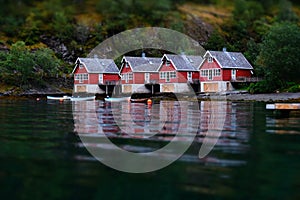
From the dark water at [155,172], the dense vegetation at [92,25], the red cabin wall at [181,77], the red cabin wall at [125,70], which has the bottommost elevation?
the dark water at [155,172]

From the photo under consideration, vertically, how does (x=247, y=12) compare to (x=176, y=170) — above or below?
above

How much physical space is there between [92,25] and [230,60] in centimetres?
5273

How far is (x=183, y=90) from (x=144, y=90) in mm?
8483

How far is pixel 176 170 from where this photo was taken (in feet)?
39.3

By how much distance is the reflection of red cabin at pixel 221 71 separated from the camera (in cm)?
7856

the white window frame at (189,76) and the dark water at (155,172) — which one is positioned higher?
the white window frame at (189,76)

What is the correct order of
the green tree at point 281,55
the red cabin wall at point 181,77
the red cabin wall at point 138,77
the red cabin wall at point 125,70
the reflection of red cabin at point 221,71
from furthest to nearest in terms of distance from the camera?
the red cabin wall at point 125,70 → the red cabin wall at point 138,77 → the red cabin wall at point 181,77 → the reflection of red cabin at point 221,71 → the green tree at point 281,55

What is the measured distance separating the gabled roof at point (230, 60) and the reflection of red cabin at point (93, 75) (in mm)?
21630

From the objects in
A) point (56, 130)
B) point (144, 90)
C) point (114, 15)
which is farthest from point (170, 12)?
point (56, 130)

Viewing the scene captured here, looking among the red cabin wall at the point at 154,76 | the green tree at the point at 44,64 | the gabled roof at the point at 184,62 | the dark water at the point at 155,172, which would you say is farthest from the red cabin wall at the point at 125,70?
the dark water at the point at 155,172

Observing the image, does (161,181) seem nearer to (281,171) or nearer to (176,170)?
(176,170)

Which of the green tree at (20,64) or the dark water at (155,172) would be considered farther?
the green tree at (20,64)

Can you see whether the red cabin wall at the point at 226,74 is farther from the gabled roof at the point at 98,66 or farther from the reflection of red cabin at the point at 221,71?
the gabled roof at the point at 98,66

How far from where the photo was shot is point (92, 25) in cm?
12169
